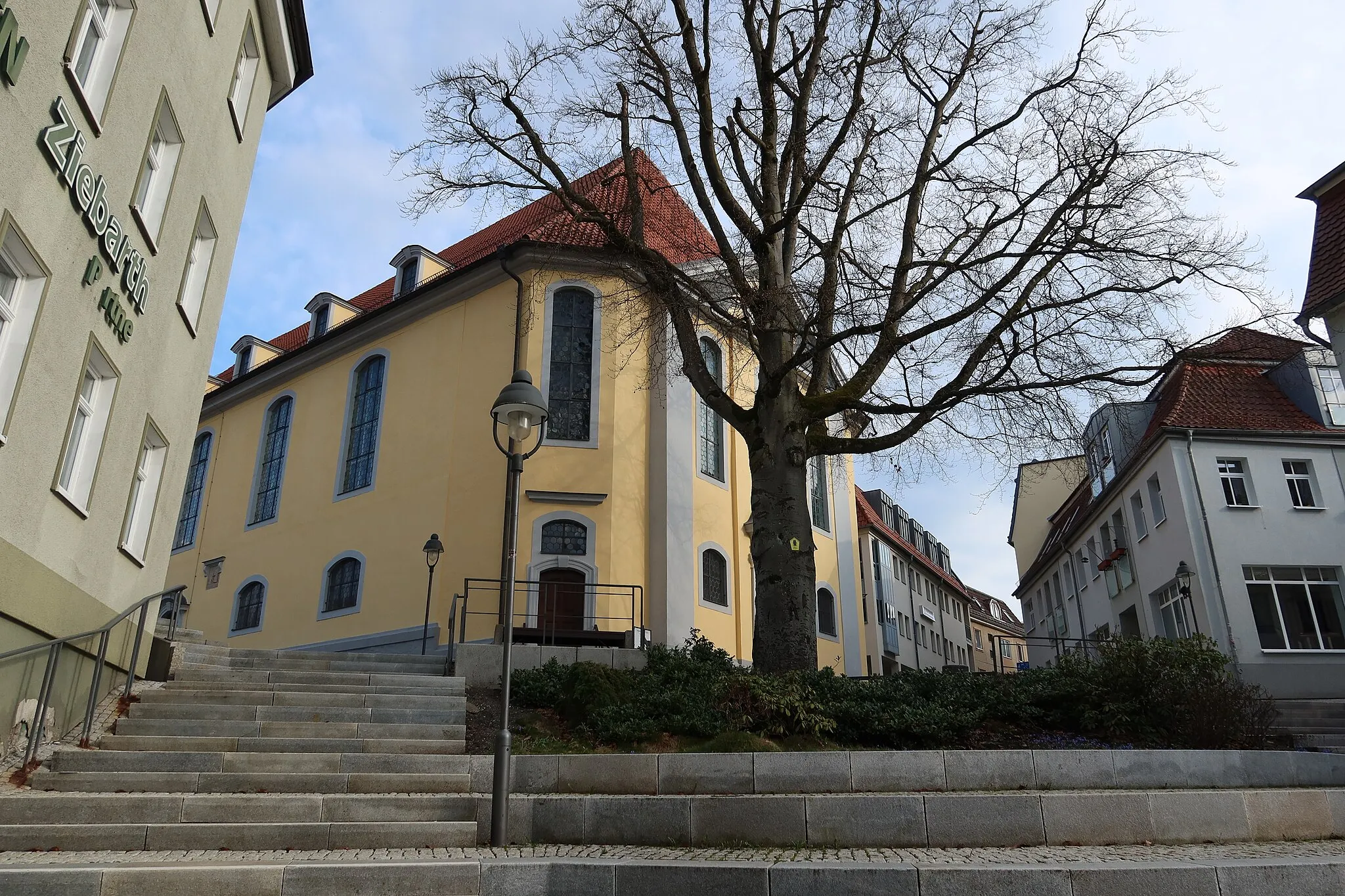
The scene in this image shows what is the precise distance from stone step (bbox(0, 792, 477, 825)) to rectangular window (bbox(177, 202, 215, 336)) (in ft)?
23.6

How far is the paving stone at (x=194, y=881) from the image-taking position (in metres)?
6.25

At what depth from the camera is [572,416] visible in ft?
70.6

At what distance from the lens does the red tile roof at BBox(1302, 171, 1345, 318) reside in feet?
53.2

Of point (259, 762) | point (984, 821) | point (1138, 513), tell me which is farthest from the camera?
point (1138, 513)

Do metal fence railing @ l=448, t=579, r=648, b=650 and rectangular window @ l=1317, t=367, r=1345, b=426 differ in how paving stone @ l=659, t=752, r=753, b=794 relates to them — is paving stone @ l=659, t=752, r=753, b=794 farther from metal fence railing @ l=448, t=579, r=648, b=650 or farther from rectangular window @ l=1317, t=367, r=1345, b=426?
rectangular window @ l=1317, t=367, r=1345, b=426

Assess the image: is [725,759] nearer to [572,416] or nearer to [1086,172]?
[1086,172]

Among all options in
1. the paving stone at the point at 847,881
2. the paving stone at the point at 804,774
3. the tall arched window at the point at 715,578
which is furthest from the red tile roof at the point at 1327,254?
the paving stone at the point at 847,881

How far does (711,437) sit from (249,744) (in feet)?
47.8

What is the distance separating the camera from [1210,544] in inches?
952

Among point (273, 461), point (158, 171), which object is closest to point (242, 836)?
Result: point (158, 171)

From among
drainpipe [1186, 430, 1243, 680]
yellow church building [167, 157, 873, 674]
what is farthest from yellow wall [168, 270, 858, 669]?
drainpipe [1186, 430, 1243, 680]

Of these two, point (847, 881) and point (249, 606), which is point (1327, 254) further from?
point (249, 606)

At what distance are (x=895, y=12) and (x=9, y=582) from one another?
43.4ft

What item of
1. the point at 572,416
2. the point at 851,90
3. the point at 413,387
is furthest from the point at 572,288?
the point at 851,90
